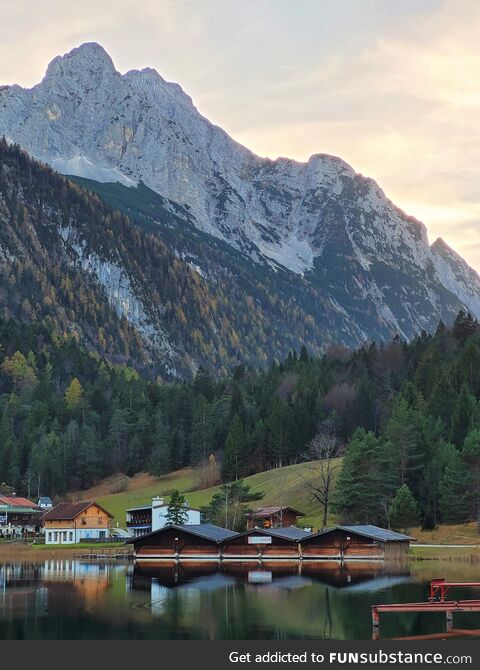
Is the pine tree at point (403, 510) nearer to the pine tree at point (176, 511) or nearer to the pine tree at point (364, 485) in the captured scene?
the pine tree at point (364, 485)

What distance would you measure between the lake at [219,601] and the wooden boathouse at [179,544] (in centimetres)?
1379

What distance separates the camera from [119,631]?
52.1m

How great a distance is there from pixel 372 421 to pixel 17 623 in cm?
12439

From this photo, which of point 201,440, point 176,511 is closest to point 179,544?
point 176,511

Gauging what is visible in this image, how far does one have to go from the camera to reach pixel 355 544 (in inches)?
4259

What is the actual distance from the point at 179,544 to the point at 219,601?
154ft

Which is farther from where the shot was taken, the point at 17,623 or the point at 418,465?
the point at 418,465

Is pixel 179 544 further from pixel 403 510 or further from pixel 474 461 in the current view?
pixel 474 461

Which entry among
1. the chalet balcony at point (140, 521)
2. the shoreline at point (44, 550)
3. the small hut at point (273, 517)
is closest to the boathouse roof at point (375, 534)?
the small hut at point (273, 517)

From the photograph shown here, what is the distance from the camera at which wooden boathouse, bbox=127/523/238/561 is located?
11194cm

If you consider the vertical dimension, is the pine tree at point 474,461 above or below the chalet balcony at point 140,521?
above

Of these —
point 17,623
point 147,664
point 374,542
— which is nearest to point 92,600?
point 17,623

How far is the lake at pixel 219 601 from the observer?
172ft

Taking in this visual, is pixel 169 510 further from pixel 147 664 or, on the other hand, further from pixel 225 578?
pixel 147 664
